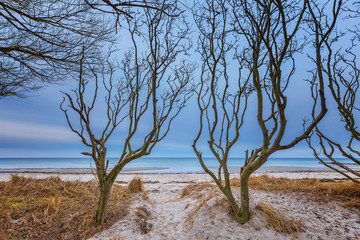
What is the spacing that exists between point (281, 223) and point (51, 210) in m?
4.41

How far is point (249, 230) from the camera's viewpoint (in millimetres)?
2863

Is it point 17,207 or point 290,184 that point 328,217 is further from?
point 17,207

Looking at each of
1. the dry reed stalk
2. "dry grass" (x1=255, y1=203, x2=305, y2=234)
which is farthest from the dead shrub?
the dry reed stalk

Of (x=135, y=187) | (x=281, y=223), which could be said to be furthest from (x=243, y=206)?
(x=135, y=187)

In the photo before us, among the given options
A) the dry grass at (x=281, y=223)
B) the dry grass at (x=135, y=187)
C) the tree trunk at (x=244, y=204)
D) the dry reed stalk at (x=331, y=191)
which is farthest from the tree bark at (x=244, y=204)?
the dry grass at (x=135, y=187)

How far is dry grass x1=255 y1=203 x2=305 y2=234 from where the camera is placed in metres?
2.93

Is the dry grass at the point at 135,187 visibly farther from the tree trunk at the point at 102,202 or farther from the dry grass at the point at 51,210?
the tree trunk at the point at 102,202

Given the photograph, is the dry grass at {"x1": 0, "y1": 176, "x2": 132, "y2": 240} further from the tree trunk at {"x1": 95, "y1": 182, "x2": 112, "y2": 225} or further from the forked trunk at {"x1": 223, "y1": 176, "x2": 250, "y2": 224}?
the forked trunk at {"x1": 223, "y1": 176, "x2": 250, "y2": 224}

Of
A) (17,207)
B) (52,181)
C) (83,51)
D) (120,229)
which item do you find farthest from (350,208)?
(52,181)

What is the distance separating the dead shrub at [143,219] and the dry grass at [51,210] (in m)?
0.28

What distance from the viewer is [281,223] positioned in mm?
3025

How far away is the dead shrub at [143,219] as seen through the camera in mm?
3208

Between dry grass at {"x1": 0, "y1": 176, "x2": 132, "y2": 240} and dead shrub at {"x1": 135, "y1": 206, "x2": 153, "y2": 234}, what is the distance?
285 millimetres

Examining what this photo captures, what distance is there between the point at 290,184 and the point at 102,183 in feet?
16.1
